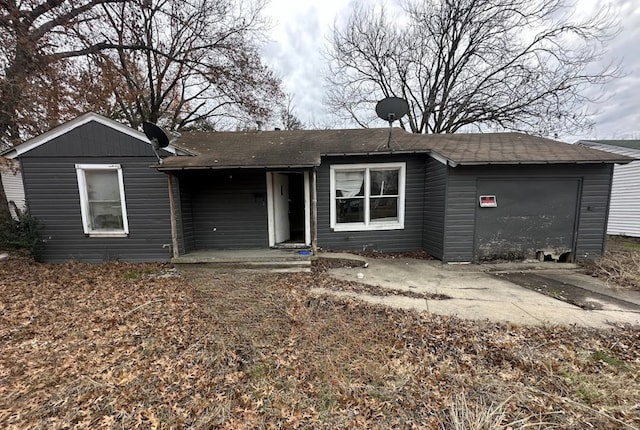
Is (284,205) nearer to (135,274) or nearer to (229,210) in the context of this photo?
(229,210)

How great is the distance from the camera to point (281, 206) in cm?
758

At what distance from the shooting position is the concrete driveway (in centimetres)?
358

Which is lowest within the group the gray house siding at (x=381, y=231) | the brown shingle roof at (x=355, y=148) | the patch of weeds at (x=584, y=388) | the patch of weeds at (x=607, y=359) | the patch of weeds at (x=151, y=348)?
the patch of weeds at (x=151, y=348)

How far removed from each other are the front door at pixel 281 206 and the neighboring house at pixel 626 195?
12.2m

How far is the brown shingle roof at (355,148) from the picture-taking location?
582cm

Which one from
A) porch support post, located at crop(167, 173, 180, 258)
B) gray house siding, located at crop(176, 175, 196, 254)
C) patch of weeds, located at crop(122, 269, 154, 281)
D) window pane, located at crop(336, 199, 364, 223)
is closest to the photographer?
patch of weeds, located at crop(122, 269, 154, 281)

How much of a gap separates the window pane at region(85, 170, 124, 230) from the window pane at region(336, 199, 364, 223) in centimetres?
552

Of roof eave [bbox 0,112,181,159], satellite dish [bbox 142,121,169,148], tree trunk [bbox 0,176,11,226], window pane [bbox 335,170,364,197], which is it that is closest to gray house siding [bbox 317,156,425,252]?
window pane [bbox 335,170,364,197]

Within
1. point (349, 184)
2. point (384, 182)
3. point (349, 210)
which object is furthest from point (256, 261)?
point (384, 182)

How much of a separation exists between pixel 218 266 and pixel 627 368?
6.36 metres

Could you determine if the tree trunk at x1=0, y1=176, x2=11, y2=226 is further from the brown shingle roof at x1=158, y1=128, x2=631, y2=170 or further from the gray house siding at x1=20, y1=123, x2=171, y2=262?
the brown shingle roof at x1=158, y1=128, x2=631, y2=170

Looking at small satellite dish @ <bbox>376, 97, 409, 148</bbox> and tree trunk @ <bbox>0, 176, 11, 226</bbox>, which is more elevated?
small satellite dish @ <bbox>376, 97, 409, 148</bbox>

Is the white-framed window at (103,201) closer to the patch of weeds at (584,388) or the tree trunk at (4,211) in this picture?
the tree trunk at (4,211)

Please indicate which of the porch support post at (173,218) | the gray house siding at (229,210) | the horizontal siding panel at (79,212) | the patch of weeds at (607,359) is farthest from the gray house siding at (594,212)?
the horizontal siding panel at (79,212)
